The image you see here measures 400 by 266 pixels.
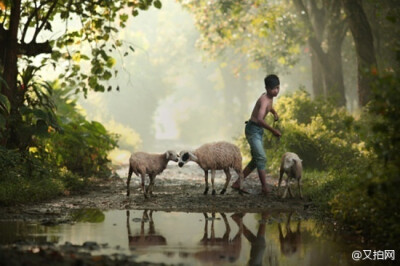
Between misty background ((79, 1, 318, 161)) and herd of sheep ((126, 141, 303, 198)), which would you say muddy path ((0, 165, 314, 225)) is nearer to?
herd of sheep ((126, 141, 303, 198))

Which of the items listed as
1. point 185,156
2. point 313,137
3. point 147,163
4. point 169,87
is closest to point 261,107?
point 185,156

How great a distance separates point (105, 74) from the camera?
1642 cm

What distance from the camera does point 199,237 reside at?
8328mm

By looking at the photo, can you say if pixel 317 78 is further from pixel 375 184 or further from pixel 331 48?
pixel 375 184

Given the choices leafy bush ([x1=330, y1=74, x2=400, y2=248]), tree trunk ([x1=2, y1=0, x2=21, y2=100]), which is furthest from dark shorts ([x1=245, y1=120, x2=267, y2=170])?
tree trunk ([x1=2, y1=0, x2=21, y2=100])

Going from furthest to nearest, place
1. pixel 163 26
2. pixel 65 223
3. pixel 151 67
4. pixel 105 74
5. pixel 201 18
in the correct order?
pixel 163 26
pixel 151 67
pixel 201 18
pixel 105 74
pixel 65 223

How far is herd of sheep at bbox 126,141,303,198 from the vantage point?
12766 millimetres

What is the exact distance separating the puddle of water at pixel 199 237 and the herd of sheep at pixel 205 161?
2279 mm

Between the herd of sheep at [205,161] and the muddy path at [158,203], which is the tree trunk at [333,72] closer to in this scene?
the muddy path at [158,203]

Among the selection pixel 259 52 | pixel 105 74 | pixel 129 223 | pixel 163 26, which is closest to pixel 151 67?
pixel 163 26

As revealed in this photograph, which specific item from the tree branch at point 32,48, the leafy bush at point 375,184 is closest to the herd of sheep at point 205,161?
the leafy bush at point 375,184

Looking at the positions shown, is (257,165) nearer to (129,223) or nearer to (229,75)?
(129,223)

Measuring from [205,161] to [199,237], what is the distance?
16.2ft

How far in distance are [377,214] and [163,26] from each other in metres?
96.2
